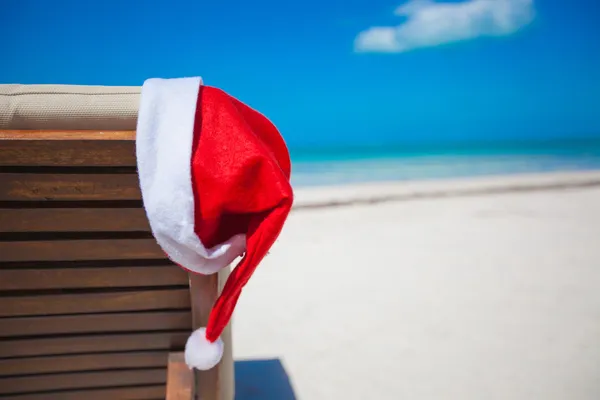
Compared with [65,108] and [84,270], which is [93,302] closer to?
[84,270]

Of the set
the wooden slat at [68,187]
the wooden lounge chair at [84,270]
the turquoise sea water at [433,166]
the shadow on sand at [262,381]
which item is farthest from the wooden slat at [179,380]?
the turquoise sea water at [433,166]

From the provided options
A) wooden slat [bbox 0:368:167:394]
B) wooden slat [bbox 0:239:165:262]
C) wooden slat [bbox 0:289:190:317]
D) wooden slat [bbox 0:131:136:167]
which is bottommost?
wooden slat [bbox 0:368:167:394]

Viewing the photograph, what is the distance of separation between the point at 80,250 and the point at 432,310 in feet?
8.43

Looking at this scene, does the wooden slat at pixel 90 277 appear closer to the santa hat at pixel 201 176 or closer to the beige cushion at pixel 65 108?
the santa hat at pixel 201 176

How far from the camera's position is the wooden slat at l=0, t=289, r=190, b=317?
1.26 meters

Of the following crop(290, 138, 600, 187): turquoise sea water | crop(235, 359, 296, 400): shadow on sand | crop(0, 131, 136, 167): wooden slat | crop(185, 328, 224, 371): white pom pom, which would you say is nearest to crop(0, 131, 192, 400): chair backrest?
crop(0, 131, 136, 167): wooden slat

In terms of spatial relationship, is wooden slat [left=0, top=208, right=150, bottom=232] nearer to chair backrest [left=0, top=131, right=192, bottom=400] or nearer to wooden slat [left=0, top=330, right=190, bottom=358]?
chair backrest [left=0, top=131, right=192, bottom=400]

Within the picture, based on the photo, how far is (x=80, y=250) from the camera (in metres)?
1.21

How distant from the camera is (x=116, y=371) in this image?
143cm

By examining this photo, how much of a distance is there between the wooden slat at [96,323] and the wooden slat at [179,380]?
107mm

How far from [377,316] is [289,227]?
9.68 feet

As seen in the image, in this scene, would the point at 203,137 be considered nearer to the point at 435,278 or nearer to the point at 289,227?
the point at 435,278

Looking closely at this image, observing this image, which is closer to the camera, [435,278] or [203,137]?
[203,137]

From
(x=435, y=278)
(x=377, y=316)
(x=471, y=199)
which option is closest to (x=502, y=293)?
(x=435, y=278)
